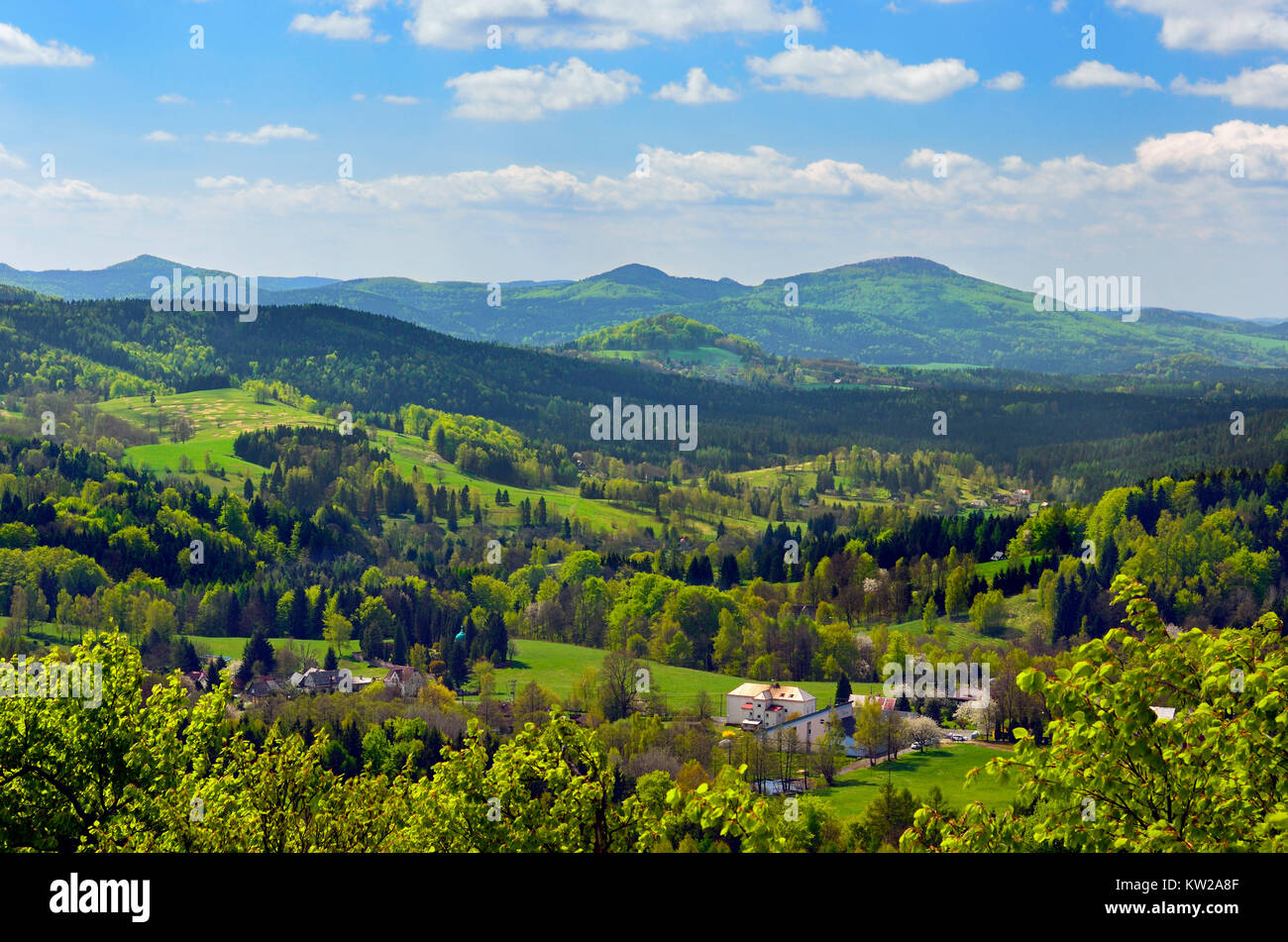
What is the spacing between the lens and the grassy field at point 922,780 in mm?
87944

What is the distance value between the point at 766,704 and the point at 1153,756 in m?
109

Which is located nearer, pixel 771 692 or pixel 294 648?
pixel 771 692

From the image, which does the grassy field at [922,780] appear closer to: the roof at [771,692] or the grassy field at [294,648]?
the roof at [771,692]

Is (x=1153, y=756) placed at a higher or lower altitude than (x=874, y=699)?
higher

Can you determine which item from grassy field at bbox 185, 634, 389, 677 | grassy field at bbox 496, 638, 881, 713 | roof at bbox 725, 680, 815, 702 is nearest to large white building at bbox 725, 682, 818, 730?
roof at bbox 725, 680, 815, 702

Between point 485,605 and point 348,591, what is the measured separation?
71.0ft

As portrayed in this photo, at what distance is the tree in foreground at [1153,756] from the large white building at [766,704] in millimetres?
102616

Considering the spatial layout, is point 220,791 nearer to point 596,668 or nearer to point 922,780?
point 922,780

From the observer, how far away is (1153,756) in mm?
20188

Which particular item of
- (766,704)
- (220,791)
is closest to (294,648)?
(766,704)

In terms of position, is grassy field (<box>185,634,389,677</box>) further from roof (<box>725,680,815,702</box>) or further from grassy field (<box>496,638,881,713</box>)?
roof (<box>725,680,815,702</box>)
